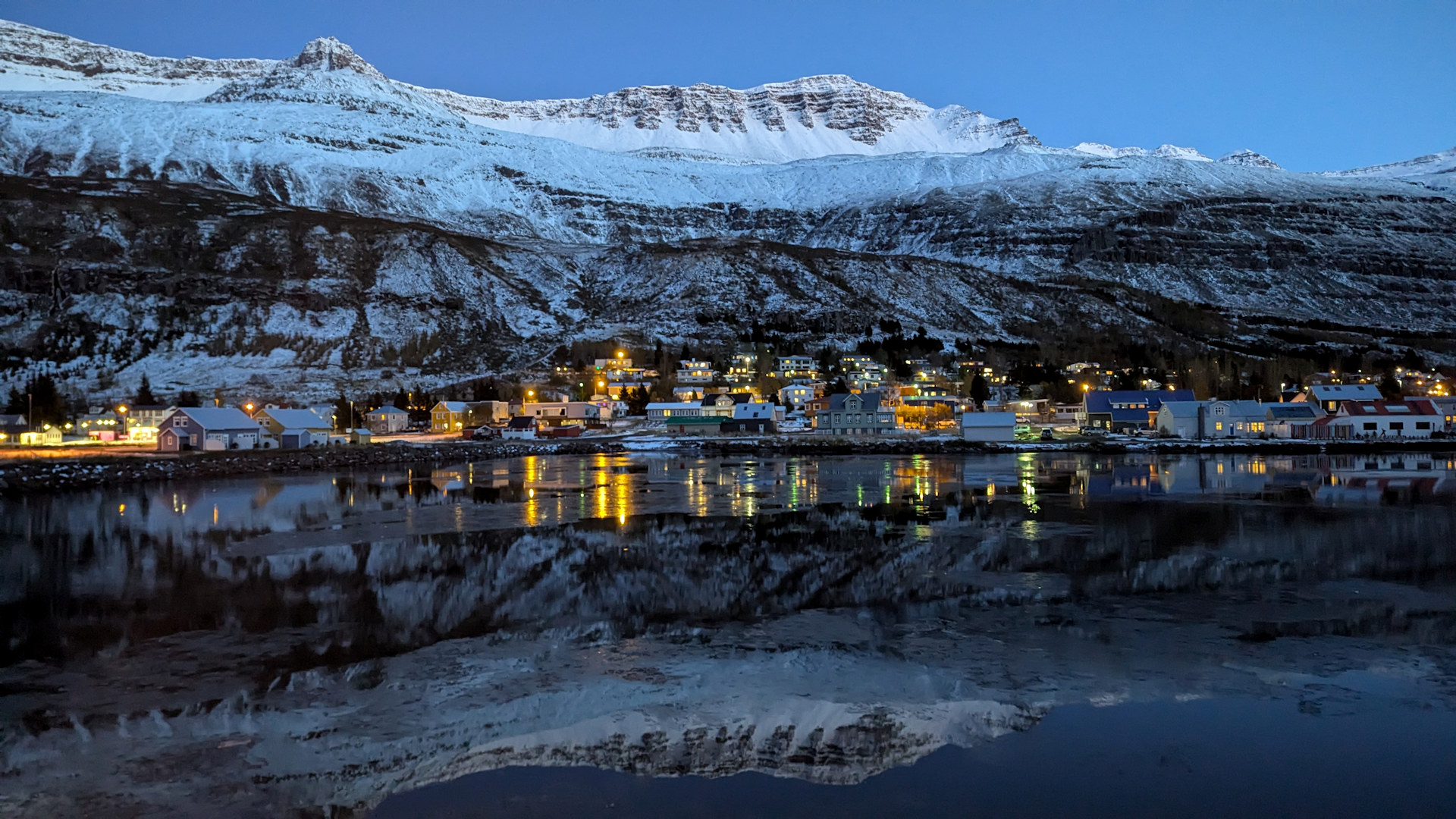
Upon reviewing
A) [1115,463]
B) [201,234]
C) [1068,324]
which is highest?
[201,234]

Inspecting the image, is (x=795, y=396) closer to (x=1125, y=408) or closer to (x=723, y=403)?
(x=723, y=403)

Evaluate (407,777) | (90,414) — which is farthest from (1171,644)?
(90,414)

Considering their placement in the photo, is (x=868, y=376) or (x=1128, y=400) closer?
(x=1128, y=400)

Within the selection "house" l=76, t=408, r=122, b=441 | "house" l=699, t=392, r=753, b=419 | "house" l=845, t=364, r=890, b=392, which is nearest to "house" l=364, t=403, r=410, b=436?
"house" l=76, t=408, r=122, b=441

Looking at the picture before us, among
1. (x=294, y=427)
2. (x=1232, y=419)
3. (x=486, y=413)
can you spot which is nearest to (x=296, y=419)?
(x=294, y=427)

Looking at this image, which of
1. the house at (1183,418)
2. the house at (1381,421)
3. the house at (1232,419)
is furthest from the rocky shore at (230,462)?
the house at (1381,421)

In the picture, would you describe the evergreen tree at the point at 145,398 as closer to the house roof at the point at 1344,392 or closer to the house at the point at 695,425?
the house at the point at 695,425

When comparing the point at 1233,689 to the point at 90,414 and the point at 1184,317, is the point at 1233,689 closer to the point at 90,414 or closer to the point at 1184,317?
the point at 90,414
